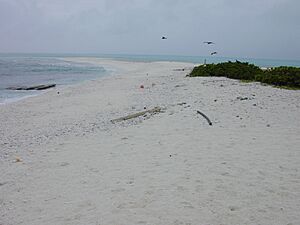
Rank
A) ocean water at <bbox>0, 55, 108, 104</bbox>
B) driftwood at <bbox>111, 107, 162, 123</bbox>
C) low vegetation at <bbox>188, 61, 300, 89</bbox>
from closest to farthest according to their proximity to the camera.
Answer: driftwood at <bbox>111, 107, 162, 123</bbox>, low vegetation at <bbox>188, 61, 300, 89</bbox>, ocean water at <bbox>0, 55, 108, 104</bbox>

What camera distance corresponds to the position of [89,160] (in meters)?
7.20

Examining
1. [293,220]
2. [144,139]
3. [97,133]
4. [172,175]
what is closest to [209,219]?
[293,220]

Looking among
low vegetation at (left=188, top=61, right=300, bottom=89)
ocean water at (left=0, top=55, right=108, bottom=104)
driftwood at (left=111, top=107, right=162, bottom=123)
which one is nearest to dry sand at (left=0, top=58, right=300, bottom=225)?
driftwood at (left=111, top=107, right=162, bottom=123)

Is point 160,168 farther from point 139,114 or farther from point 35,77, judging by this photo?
point 35,77

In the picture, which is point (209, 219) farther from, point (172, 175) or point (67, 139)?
point (67, 139)

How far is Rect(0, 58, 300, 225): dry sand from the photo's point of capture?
15.6 feet

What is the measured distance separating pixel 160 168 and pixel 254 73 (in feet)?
51.7

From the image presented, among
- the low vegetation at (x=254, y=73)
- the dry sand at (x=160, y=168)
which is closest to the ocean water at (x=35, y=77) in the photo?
the dry sand at (x=160, y=168)

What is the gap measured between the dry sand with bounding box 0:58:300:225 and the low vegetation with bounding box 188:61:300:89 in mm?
4774

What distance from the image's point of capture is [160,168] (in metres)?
6.39

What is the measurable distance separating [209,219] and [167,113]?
274 inches

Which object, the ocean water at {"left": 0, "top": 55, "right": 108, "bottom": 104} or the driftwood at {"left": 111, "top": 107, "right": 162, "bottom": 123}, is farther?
the ocean water at {"left": 0, "top": 55, "right": 108, "bottom": 104}

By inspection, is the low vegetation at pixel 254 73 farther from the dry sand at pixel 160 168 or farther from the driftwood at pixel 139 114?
the driftwood at pixel 139 114

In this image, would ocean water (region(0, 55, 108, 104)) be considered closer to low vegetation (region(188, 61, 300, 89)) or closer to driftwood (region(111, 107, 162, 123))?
driftwood (region(111, 107, 162, 123))
